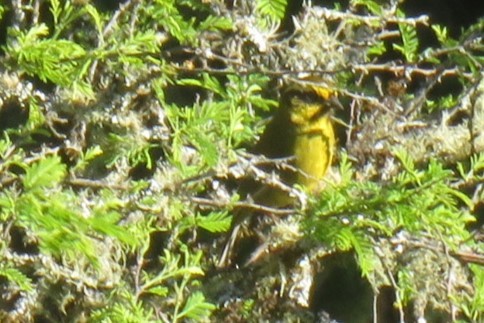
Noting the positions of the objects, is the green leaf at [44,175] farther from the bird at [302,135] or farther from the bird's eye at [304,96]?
the bird's eye at [304,96]

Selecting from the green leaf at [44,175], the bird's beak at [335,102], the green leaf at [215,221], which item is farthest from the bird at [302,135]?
the green leaf at [44,175]

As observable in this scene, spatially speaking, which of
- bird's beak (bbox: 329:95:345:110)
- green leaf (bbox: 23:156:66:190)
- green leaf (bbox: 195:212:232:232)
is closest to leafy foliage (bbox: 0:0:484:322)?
green leaf (bbox: 195:212:232:232)

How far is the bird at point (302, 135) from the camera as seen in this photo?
3.22 metres

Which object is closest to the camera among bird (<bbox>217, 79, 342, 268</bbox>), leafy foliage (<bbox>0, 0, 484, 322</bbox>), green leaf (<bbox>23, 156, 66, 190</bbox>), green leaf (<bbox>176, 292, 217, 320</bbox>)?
green leaf (<bbox>23, 156, 66, 190</bbox>)

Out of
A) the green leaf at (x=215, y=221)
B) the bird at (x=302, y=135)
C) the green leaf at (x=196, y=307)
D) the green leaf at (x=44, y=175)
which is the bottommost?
the green leaf at (x=196, y=307)

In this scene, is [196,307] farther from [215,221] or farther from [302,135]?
[302,135]

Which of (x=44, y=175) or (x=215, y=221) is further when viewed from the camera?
(x=215, y=221)

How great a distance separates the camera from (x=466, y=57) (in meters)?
2.63

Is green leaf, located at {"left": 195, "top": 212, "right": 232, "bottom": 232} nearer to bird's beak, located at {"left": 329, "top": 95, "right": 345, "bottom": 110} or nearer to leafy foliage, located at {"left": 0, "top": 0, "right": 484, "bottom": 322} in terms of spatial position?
leafy foliage, located at {"left": 0, "top": 0, "right": 484, "bottom": 322}

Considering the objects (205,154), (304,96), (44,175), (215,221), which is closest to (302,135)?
(304,96)

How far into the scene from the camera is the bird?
3219 mm

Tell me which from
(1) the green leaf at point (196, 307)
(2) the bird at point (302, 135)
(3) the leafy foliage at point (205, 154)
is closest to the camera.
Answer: (3) the leafy foliage at point (205, 154)

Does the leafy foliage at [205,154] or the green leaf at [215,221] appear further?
the green leaf at [215,221]

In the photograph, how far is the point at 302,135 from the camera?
3498mm
